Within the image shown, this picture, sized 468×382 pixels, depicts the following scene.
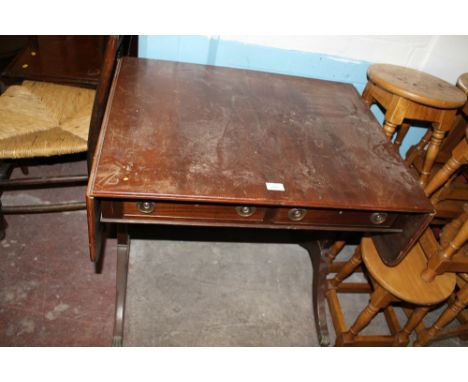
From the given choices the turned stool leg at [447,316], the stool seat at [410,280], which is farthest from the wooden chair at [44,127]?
the turned stool leg at [447,316]

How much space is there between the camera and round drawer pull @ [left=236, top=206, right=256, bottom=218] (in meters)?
1.06

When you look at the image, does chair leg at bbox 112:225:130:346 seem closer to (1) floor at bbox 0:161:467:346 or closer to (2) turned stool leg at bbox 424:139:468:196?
(1) floor at bbox 0:161:467:346

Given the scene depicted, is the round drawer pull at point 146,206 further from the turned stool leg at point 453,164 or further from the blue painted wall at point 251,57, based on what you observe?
the turned stool leg at point 453,164

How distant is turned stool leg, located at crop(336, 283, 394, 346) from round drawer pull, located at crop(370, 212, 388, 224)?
1.49 ft

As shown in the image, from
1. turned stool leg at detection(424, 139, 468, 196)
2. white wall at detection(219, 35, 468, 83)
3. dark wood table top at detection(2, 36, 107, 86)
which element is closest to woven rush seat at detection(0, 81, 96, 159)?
dark wood table top at detection(2, 36, 107, 86)

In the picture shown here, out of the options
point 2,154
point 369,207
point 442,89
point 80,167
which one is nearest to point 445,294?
point 369,207

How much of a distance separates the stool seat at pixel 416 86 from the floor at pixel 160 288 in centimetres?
103

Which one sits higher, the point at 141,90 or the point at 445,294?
the point at 141,90

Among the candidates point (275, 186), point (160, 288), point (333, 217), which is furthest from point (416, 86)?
point (160, 288)

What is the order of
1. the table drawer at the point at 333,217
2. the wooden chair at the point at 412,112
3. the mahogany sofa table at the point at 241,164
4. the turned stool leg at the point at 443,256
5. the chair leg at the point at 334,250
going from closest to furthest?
the mahogany sofa table at the point at 241,164
the table drawer at the point at 333,217
the turned stool leg at the point at 443,256
the wooden chair at the point at 412,112
the chair leg at the point at 334,250

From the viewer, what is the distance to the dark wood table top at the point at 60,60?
5.65ft

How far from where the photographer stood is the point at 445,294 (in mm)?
1415

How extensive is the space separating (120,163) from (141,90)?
0.44 meters
